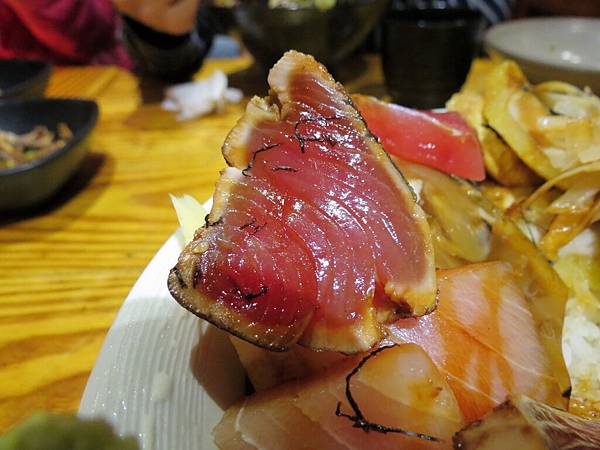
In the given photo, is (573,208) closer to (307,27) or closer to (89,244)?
(89,244)

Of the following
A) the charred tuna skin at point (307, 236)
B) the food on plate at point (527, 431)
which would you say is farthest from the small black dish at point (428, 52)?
the food on plate at point (527, 431)

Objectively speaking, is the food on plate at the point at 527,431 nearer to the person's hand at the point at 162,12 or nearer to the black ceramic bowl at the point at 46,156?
the black ceramic bowl at the point at 46,156

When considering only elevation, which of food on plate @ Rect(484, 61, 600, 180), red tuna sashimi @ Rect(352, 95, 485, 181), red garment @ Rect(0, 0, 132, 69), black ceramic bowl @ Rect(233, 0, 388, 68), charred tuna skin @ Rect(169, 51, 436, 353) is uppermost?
charred tuna skin @ Rect(169, 51, 436, 353)

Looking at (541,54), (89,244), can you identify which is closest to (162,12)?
(89,244)

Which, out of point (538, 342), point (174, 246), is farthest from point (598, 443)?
point (174, 246)

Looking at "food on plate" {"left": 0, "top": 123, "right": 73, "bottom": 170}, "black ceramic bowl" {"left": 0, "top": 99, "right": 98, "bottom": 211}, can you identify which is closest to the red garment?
"black ceramic bowl" {"left": 0, "top": 99, "right": 98, "bottom": 211}

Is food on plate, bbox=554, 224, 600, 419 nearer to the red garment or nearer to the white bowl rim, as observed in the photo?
the white bowl rim
